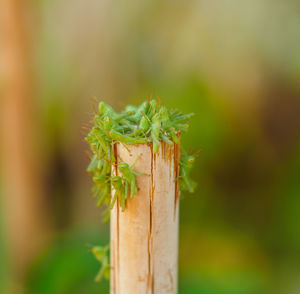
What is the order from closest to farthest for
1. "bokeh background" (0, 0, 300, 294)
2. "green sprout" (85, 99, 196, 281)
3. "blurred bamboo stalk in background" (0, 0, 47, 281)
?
"green sprout" (85, 99, 196, 281) < "blurred bamboo stalk in background" (0, 0, 47, 281) < "bokeh background" (0, 0, 300, 294)

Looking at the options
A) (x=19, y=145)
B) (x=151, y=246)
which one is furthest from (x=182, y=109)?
(x=151, y=246)

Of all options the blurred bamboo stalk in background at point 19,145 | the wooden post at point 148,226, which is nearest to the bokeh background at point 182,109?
the blurred bamboo stalk in background at point 19,145

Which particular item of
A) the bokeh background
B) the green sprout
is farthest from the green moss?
the bokeh background

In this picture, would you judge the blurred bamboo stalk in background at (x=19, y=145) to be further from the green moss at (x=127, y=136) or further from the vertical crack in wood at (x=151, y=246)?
the vertical crack in wood at (x=151, y=246)

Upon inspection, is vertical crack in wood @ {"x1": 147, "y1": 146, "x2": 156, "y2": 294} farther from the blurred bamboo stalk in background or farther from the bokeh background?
the blurred bamboo stalk in background

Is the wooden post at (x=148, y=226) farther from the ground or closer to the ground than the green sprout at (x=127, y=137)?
closer to the ground

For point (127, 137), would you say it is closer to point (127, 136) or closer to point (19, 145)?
point (127, 136)
